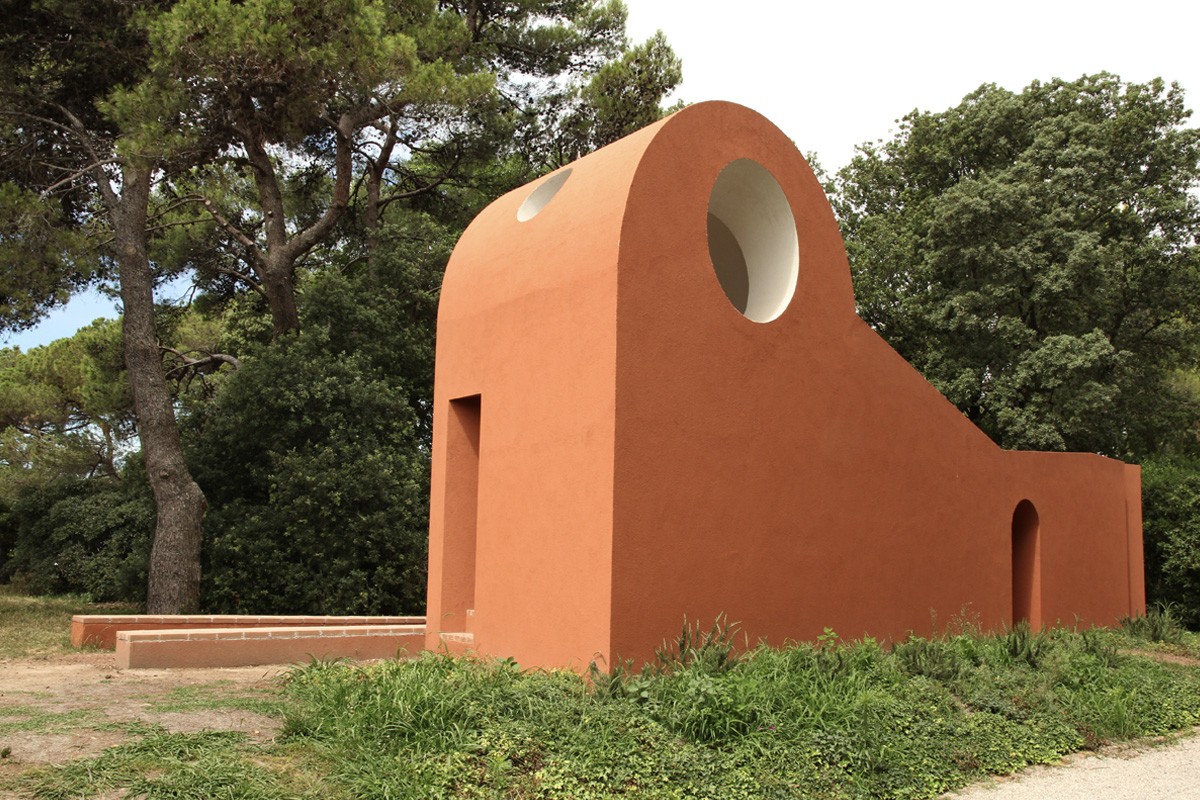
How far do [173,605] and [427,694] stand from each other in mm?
9073

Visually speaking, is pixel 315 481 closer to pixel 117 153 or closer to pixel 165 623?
pixel 165 623

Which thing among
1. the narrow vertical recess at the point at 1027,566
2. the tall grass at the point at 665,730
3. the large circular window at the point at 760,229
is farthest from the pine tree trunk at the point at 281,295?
the narrow vertical recess at the point at 1027,566

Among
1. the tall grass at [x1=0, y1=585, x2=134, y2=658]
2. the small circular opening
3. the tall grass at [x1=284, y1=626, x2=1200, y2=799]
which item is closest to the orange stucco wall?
the small circular opening

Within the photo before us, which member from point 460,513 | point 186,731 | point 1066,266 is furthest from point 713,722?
point 1066,266

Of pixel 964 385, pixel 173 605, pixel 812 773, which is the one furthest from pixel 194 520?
pixel 964 385

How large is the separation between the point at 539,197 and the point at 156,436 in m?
7.63

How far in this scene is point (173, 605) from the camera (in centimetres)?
1320

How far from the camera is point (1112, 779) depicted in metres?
6.19

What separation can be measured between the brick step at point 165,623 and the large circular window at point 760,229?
15.9ft

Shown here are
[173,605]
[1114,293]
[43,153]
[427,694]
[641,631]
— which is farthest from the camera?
[1114,293]

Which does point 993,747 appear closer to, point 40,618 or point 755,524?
point 755,524

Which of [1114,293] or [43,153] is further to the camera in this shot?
[1114,293]

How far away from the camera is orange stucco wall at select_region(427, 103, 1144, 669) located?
22.5ft

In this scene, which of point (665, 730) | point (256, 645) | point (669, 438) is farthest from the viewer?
point (256, 645)
